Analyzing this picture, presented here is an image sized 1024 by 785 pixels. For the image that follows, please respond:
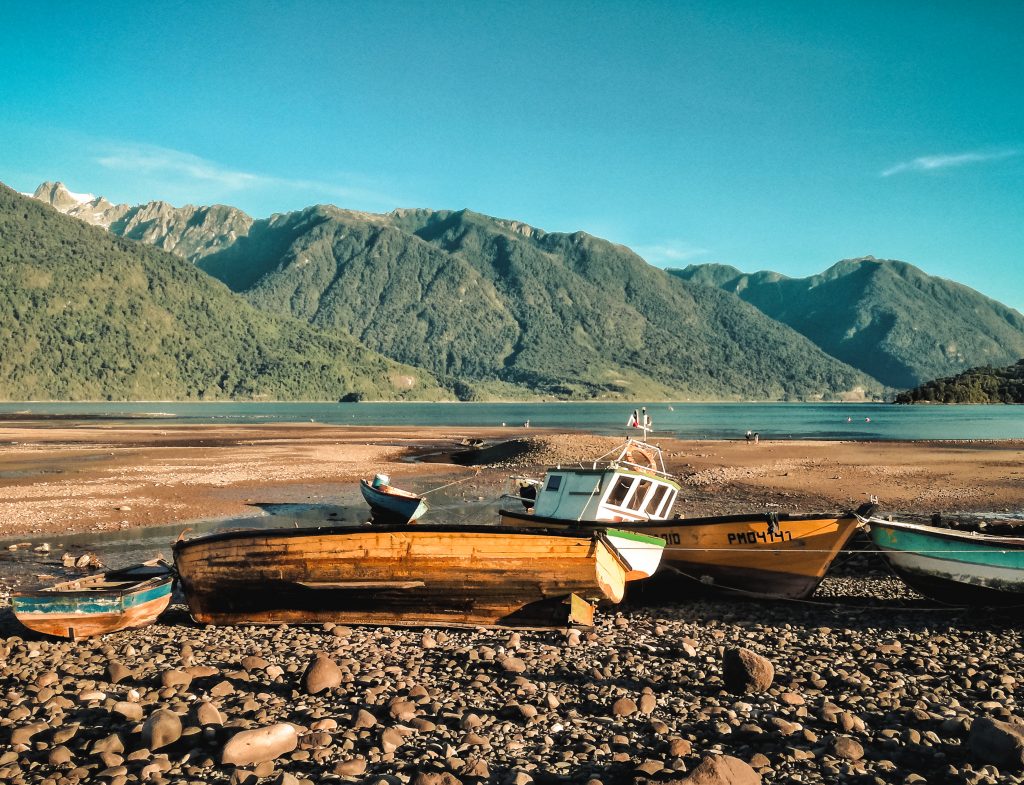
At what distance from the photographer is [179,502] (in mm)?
31906

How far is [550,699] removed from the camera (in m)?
10.3

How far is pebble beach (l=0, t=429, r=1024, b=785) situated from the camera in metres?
8.19

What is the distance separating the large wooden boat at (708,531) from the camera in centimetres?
1661

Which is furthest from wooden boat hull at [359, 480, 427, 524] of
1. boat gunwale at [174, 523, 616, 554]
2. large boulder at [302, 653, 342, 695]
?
large boulder at [302, 653, 342, 695]

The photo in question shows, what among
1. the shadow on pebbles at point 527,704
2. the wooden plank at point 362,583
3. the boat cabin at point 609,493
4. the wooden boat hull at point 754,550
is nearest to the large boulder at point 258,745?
the shadow on pebbles at point 527,704

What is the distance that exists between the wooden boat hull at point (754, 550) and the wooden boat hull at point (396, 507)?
11259mm

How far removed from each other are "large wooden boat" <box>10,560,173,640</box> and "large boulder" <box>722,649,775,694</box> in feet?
37.5

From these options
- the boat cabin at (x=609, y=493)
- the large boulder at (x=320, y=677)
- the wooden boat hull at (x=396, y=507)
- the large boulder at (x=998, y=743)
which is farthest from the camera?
the wooden boat hull at (x=396, y=507)

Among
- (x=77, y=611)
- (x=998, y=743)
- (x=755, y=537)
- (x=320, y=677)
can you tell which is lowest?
(x=77, y=611)

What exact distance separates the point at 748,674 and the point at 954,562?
752cm

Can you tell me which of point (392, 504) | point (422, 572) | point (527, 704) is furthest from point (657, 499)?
point (392, 504)

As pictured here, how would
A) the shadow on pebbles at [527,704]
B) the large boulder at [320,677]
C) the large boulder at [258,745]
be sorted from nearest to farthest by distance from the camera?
the shadow on pebbles at [527,704]
the large boulder at [258,745]
the large boulder at [320,677]

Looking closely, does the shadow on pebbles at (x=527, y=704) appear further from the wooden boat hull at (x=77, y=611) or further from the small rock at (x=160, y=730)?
the wooden boat hull at (x=77, y=611)

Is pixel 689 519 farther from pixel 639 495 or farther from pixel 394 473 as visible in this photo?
pixel 394 473
